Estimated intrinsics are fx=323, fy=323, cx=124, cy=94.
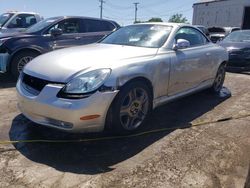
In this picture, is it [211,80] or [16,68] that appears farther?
[16,68]

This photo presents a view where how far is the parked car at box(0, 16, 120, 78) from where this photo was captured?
7477mm

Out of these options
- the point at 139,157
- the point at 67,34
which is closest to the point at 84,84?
the point at 139,157

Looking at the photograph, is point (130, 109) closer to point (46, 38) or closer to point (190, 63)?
point (190, 63)

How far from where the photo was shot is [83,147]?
3.87 meters

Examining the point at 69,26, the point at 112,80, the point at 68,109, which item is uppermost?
the point at 69,26

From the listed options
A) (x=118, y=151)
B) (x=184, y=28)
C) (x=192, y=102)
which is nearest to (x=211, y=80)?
(x=192, y=102)

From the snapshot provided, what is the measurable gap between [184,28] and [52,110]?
2.92 metres

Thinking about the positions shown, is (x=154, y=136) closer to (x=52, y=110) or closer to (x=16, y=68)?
(x=52, y=110)

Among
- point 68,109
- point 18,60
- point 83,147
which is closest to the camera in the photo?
point 68,109

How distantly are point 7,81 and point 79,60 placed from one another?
434 centimetres

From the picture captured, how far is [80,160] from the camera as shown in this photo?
355cm

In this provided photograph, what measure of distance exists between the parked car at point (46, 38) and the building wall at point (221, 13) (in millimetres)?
24792

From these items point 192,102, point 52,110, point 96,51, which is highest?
point 96,51

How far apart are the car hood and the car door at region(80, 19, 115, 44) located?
13.6ft
